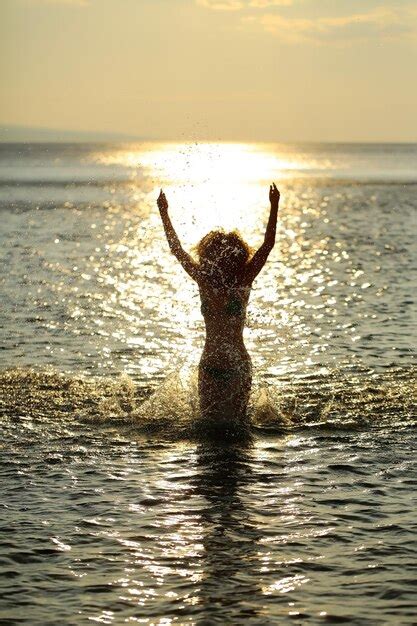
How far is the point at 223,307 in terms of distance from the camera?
1115 cm

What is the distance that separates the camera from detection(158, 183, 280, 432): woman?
1094cm

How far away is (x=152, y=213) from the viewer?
182 feet

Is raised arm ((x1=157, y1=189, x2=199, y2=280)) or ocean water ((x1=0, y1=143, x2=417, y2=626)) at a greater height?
raised arm ((x1=157, y1=189, x2=199, y2=280))

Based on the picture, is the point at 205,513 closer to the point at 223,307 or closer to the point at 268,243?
the point at 223,307

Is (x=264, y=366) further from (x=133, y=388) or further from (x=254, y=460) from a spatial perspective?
(x=254, y=460)

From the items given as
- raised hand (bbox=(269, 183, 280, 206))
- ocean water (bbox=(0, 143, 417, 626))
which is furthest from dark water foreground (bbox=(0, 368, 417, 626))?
raised hand (bbox=(269, 183, 280, 206))

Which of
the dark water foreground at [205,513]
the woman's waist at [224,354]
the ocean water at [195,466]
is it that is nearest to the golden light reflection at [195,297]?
Answer: the ocean water at [195,466]

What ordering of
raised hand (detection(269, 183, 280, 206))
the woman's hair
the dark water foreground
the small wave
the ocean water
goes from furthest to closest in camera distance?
the small wave, the woman's hair, raised hand (detection(269, 183, 280, 206)), the ocean water, the dark water foreground

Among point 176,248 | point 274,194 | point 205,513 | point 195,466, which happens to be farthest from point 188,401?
point 205,513

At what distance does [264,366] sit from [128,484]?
518 cm

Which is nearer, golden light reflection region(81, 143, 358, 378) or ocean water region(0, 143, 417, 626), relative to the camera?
ocean water region(0, 143, 417, 626)

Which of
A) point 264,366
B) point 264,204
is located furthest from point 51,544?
point 264,204

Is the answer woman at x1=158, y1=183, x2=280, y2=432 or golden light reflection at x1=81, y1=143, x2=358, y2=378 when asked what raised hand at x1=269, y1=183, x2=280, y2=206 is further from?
golden light reflection at x1=81, y1=143, x2=358, y2=378

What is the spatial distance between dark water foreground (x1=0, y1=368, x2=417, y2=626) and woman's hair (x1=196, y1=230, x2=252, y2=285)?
149 cm
